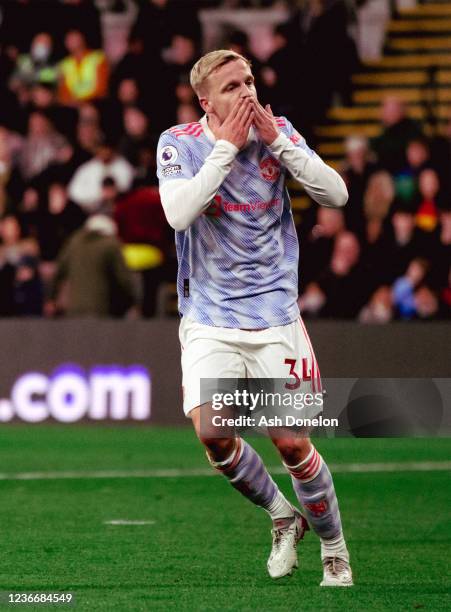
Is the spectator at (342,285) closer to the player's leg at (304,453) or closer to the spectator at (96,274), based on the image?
the spectator at (96,274)

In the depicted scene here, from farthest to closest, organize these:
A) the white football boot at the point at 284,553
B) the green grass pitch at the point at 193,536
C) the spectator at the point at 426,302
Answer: the spectator at the point at 426,302
the white football boot at the point at 284,553
the green grass pitch at the point at 193,536

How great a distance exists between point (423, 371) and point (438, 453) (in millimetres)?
1476

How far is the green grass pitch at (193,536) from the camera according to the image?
264 inches

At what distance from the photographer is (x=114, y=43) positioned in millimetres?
21453

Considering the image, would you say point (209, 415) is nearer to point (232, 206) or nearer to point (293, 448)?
point (293, 448)

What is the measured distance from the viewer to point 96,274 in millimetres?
16016

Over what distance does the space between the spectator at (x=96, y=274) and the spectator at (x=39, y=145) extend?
10.2 feet

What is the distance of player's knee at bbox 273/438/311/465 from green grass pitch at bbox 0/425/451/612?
0.55 m

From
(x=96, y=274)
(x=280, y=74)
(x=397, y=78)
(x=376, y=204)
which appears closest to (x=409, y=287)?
(x=376, y=204)

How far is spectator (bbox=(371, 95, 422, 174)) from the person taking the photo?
16.7 meters

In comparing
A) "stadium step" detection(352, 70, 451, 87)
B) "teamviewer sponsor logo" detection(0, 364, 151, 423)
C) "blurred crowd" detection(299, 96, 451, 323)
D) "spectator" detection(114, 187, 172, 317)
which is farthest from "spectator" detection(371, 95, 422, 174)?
"teamviewer sponsor logo" detection(0, 364, 151, 423)

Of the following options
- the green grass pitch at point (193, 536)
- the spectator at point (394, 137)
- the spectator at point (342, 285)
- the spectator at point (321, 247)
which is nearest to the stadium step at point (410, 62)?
the spectator at point (394, 137)

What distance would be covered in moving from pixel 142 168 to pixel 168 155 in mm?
10929

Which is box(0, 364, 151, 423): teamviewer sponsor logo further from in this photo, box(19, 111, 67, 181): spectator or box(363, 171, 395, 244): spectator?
box(19, 111, 67, 181): spectator
